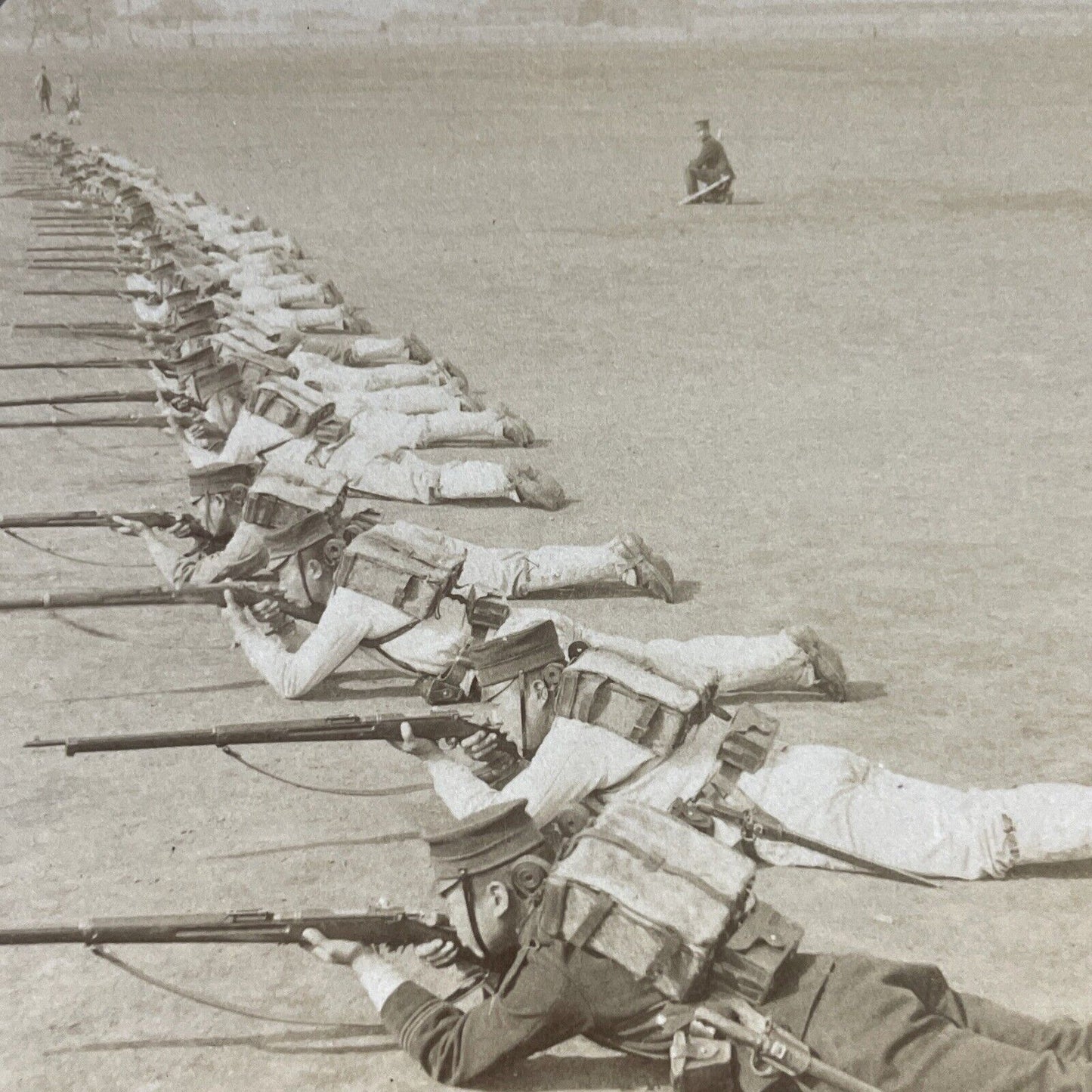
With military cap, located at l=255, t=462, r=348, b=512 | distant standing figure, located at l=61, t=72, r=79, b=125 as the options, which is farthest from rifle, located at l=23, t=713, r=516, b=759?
distant standing figure, located at l=61, t=72, r=79, b=125

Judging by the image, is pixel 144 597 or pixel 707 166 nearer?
pixel 144 597

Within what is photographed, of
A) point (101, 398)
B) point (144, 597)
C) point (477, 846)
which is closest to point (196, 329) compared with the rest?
point (101, 398)

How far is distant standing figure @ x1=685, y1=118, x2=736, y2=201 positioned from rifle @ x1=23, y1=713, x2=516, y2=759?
72.4 ft

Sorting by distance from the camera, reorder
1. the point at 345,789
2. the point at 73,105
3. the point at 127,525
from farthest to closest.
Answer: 1. the point at 73,105
2. the point at 127,525
3. the point at 345,789

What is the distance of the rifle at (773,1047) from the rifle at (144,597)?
4.14 metres

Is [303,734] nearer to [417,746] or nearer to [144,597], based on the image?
[417,746]

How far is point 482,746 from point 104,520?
3.87m

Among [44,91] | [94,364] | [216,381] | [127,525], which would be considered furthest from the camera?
[44,91]

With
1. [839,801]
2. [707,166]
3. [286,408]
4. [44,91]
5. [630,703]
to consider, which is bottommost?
[839,801]

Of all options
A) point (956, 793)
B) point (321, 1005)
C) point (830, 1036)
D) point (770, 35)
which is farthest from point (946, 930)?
point (770, 35)

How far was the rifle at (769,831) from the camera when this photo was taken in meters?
5.79

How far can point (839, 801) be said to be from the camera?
585cm

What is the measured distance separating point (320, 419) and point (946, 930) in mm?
6764

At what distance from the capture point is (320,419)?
36.4 feet
